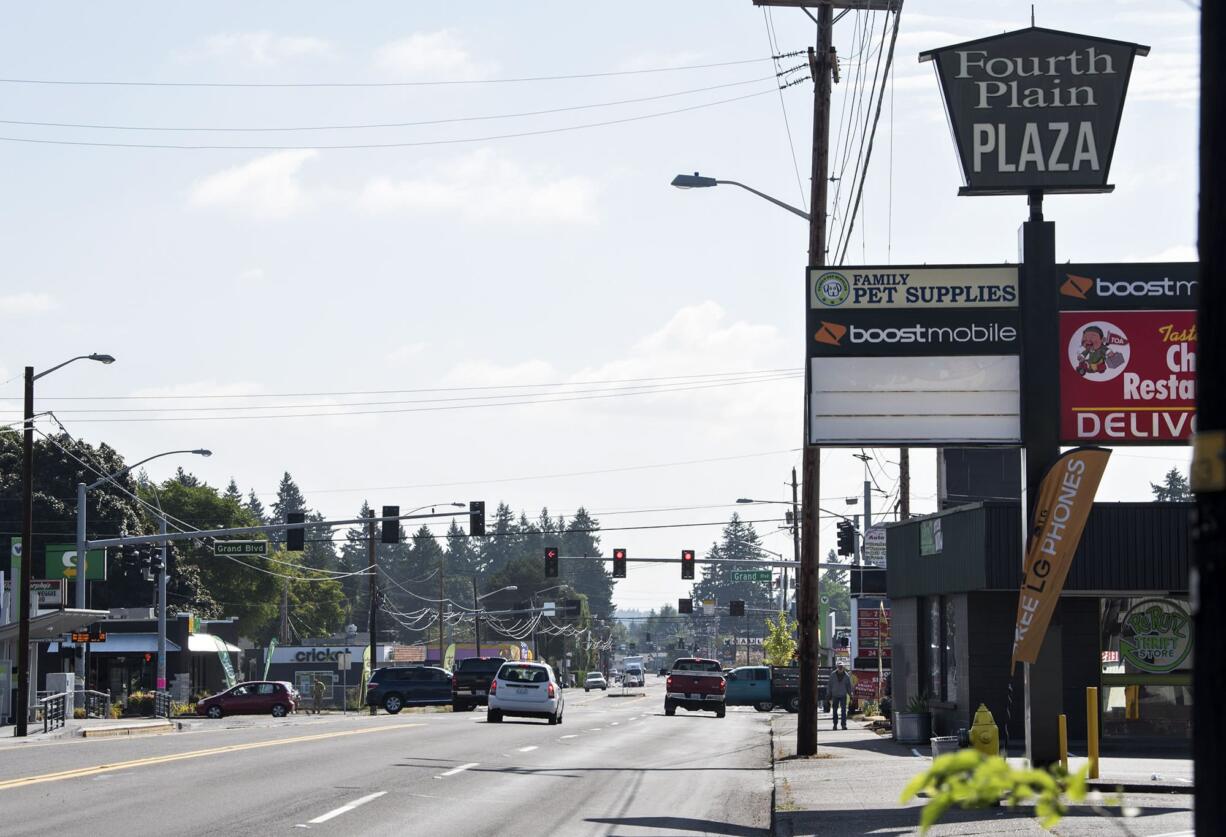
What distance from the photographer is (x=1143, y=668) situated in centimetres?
2891

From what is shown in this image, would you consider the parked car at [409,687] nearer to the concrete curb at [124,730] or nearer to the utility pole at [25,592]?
the concrete curb at [124,730]

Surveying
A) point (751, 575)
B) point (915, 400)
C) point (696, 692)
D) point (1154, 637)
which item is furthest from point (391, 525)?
point (915, 400)

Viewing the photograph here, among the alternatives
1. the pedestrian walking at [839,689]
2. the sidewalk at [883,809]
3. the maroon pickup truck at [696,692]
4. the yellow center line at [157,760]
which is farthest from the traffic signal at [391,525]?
Result: the sidewalk at [883,809]

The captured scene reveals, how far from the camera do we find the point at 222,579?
126 m

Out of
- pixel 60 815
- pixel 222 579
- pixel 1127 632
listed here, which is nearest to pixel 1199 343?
pixel 60 815

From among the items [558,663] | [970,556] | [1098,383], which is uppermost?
[1098,383]

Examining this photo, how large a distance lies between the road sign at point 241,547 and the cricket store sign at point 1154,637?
1311 inches

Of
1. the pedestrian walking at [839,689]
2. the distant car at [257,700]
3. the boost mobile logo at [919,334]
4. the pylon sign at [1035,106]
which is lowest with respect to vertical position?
the distant car at [257,700]

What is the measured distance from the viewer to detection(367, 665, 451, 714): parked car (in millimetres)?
57469

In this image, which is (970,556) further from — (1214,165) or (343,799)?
(1214,165)

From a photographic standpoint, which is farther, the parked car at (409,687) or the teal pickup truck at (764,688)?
the teal pickup truck at (764,688)

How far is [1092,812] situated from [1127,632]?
12869mm

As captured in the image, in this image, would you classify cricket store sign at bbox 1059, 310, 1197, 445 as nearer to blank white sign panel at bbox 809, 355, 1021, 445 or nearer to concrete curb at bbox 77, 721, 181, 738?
blank white sign panel at bbox 809, 355, 1021, 445

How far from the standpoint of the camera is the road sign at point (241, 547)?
54.9 m
